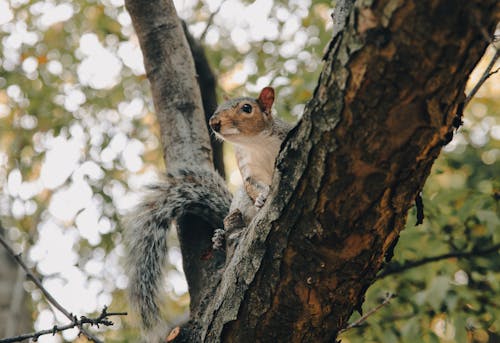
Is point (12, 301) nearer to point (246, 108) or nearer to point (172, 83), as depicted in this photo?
point (172, 83)

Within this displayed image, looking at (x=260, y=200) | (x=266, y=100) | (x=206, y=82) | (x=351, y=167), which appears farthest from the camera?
(x=206, y=82)

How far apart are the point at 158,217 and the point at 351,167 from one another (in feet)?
4.39

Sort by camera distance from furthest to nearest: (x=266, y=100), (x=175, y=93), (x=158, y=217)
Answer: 1. (x=266, y=100)
2. (x=175, y=93)
3. (x=158, y=217)

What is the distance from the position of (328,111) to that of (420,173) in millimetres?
232

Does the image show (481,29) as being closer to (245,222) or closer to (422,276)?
(245,222)

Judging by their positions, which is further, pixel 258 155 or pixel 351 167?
pixel 258 155

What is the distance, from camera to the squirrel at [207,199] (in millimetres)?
2084

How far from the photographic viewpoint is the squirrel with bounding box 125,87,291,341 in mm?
2084

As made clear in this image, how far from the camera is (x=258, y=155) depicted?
99.2 inches

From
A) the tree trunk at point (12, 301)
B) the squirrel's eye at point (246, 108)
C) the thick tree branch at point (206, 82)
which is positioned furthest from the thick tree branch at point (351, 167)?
the tree trunk at point (12, 301)

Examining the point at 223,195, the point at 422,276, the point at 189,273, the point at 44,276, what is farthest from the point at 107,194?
the point at 422,276

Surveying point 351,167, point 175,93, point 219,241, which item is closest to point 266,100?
A: point 175,93

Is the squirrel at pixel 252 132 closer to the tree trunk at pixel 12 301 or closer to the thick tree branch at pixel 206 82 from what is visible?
the thick tree branch at pixel 206 82

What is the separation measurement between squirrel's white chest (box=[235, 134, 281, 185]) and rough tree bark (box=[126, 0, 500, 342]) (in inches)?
34.9
